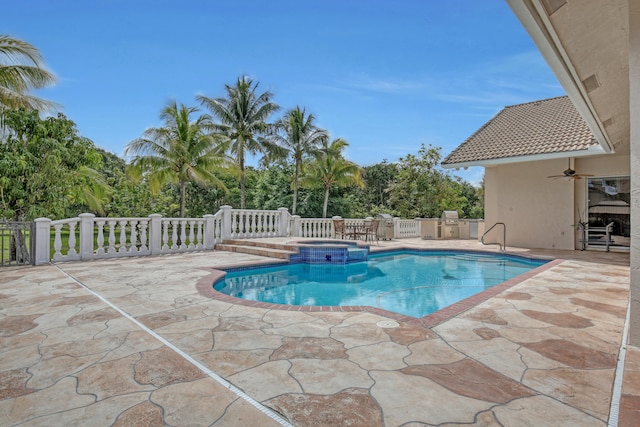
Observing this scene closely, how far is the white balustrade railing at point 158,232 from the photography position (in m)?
8.00

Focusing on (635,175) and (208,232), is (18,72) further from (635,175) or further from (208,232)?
(635,175)

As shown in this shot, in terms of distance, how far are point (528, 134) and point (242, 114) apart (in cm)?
1430

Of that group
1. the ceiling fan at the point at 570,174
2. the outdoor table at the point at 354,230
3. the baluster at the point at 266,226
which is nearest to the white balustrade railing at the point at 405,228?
the outdoor table at the point at 354,230

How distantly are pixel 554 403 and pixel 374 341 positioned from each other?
1373 millimetres

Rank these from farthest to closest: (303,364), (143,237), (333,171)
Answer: (333,171) < (143,237) < (303,364)

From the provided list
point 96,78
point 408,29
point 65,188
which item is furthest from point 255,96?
point 65,188

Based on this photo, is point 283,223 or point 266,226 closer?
point 266,226

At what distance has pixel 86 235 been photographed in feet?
27.7

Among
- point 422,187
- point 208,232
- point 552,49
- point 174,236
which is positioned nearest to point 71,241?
point 174,236

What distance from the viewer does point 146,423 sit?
1.85 metres

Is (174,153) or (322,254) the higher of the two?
(174,153)

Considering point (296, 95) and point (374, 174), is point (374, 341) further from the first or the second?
point (374, 174)

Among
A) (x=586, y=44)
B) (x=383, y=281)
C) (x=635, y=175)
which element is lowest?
(x=383, y=281)

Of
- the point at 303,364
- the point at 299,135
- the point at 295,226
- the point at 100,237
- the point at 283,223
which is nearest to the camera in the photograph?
the point at 303,364
